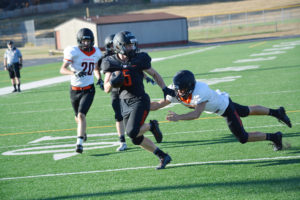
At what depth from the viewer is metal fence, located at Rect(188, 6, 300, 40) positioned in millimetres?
47781

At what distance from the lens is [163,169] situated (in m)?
5.92

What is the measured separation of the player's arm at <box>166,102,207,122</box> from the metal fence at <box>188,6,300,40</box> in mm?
41333

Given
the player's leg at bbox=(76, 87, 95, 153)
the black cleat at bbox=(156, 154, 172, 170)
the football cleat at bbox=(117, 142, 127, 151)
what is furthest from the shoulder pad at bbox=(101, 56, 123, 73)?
the football cleat at bbox=(117, 142, 127, 151)

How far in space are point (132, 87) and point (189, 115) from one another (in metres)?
1.00

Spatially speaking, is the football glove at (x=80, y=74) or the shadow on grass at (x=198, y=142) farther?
the football glove at (x=80, y=74)

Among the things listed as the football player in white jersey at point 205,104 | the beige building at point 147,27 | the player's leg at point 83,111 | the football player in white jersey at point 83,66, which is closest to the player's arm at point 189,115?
the football player in white jersey at point 205,104

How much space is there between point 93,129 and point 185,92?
4.10m

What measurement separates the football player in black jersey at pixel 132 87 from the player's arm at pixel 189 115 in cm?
50

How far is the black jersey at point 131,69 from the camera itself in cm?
592

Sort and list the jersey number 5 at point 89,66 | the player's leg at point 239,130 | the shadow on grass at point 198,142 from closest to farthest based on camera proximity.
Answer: the player's leg at point 239,130 < the shadow on grass at point 198,142 < the jersey number 5 at point 89,66

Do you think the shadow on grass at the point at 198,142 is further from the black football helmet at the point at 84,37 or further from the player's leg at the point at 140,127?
the black football helmet at the point at 84,37

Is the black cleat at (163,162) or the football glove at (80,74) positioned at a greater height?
the football glove at (80,74)

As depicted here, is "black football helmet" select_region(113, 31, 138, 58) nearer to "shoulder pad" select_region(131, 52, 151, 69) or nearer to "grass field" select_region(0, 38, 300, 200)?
"shoulder pad" select_region(131, 52, 151, 69)

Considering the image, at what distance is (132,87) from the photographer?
5980mm
